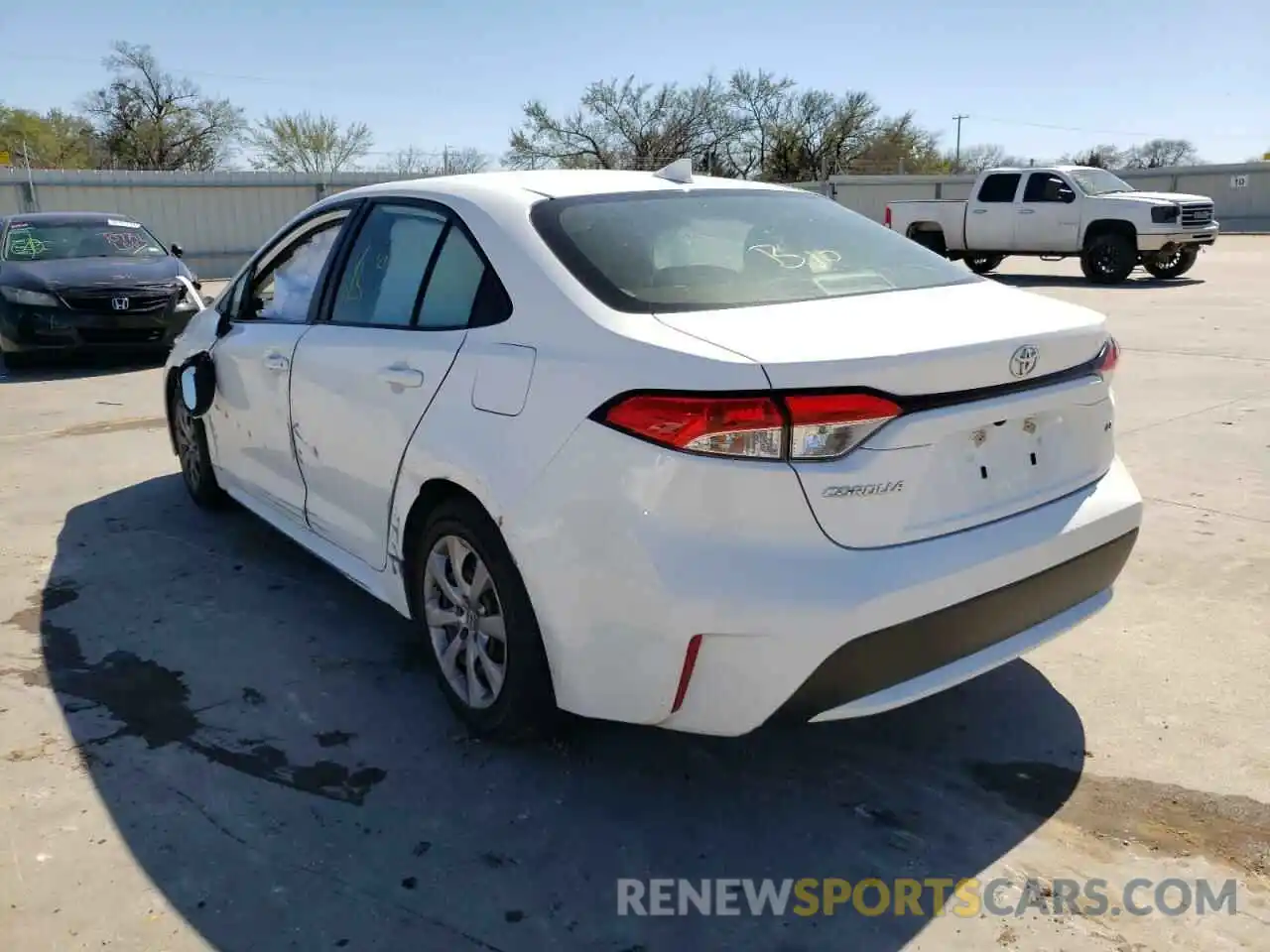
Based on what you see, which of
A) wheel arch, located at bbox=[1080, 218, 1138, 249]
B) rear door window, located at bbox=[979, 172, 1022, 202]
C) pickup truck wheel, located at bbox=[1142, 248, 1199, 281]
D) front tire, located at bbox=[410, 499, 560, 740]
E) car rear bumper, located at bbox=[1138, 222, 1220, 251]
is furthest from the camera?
rear door window, located at bbox=[979, 172, 1022, 202]

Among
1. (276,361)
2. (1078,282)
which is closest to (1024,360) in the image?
(276,361)

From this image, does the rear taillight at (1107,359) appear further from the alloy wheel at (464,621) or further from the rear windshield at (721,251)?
the alloy wheel at (464,621)

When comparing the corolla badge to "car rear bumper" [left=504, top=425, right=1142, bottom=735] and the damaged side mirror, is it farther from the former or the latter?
the damaged side mirror

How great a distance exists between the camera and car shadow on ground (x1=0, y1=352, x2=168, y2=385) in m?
10.1

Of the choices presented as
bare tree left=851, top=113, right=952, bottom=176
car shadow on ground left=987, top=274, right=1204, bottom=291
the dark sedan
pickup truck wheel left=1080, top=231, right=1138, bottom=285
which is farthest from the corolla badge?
bare tree left=851, top=113, right=952, bottom=176

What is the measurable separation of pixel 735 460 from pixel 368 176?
2550 cm

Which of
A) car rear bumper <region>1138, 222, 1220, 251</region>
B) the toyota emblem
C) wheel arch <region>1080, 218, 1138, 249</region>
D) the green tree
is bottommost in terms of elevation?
car rear bumper <region>1138, 222, 1220, 251</region>

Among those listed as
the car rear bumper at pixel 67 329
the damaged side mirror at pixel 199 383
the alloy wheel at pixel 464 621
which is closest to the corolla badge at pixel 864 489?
the alloy wheel at pixel 464 621

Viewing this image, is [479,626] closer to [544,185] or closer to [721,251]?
[721,251]

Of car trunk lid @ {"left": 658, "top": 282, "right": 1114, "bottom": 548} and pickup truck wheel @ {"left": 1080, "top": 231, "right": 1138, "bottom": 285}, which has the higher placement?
car trunk lid @ {"left": 658, "top": 282, "right": 1114, "bottom": 548}

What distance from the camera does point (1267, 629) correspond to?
12.5 ft

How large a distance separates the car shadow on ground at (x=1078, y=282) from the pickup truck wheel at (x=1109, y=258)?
7.5 inches

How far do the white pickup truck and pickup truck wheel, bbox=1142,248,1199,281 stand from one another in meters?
0.02

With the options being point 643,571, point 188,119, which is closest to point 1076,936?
point 643,571
